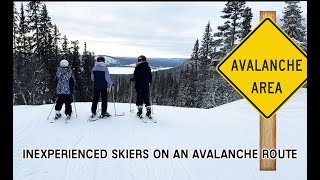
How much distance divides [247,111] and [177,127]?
4.96 meters

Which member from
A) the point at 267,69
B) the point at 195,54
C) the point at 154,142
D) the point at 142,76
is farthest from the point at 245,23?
the point at 267,69

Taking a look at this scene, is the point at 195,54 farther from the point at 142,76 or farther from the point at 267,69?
the point at 267,69

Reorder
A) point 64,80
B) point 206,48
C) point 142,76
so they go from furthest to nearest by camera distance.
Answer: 1. point 206,48
2. point 142,76
3. point 64,80

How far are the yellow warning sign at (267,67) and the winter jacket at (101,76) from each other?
6.01m

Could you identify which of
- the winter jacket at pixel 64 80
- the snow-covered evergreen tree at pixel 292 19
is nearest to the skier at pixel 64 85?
the winter jacket at pixel 64 80

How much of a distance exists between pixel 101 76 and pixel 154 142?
3.53m

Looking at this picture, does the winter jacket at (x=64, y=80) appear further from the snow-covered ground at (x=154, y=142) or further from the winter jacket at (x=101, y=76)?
the snow-covered ground at (x=154, y=142)

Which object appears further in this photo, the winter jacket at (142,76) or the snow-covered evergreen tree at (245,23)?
the snow-covered evergreen tree at (245,23)

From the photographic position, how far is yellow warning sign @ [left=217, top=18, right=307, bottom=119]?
4.12 metres

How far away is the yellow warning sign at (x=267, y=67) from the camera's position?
4117 mm

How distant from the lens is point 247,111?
12789 millimetres

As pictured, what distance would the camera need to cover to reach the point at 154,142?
24.0 ft

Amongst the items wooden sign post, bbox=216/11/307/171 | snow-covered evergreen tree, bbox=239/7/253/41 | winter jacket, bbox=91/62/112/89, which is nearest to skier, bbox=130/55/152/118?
winter jacket, bbox=91/62/112/89
